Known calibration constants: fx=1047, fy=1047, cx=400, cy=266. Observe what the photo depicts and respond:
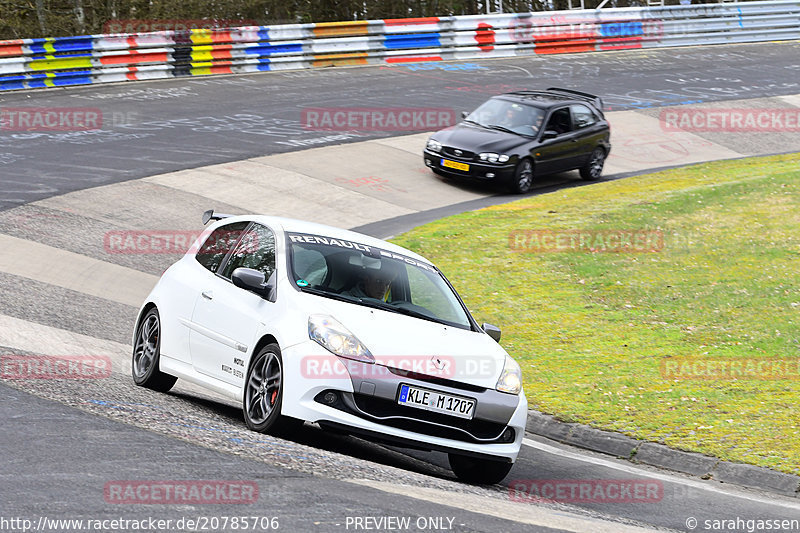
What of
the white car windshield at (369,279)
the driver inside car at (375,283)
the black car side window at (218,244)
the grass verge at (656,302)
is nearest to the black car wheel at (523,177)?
the grass verge at (656,302)

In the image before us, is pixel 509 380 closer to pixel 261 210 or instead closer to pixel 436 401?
pixel 436 401

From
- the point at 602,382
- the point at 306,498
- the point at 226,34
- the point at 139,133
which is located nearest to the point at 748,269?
the point at 602,382

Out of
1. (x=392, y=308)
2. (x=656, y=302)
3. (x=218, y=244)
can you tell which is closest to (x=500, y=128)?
(x=656, y=302)

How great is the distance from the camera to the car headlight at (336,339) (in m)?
7.05

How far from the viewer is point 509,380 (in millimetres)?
7508

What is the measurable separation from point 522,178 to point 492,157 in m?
0.95

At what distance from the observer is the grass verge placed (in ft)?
30.6

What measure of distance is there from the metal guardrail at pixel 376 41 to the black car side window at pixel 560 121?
466 inches

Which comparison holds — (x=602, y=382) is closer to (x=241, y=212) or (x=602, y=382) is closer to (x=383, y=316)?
(x=383, y=316)

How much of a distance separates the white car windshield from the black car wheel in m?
13.0

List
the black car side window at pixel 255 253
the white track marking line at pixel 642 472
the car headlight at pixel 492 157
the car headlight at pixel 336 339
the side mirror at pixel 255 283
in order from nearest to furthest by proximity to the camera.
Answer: the car headlight at pixel 336 339 < the white track marking line at pixel 642 472 < the side mirror at pixel 255 283 < the black car side window at pixel 255 253 < the car headlight at pixel 492 157

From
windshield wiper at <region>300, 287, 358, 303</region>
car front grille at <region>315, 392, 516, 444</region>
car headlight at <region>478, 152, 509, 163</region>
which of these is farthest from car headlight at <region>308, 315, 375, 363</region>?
car headlight at <region>478, 152, 509, 163</region>

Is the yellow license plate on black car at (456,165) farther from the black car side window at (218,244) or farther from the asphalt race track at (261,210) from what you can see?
the black car side window at (218,244)

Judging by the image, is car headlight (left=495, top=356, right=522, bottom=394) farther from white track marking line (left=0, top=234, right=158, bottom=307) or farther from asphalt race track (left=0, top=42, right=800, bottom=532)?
white track marking line (left=0, top=234, right=158, bottom=307)
